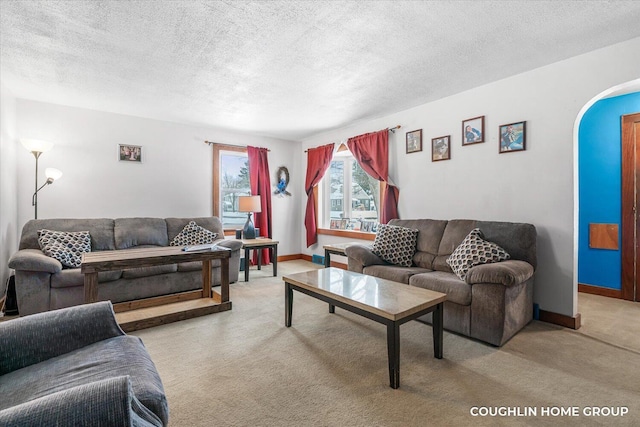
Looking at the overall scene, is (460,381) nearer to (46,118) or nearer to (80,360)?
(80,360)

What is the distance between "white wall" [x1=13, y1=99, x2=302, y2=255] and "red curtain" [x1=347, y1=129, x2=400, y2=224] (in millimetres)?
2171

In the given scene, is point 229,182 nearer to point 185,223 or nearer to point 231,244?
point 185,223

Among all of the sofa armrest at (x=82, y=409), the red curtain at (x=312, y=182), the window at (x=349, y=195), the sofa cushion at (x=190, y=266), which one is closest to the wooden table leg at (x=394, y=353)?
the sofa armrest at (x=82, y=409)

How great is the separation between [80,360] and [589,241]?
5.03 m

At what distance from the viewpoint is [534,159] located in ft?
9.71

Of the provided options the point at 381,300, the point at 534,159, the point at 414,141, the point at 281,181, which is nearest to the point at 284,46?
the point at 381,300

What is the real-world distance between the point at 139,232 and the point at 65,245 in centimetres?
81

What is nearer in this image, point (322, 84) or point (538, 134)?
point (538, 134)

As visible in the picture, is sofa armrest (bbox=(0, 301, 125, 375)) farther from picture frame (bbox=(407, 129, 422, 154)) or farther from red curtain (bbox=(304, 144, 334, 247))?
red curtain (bbox=(304, 144, 334, 247))

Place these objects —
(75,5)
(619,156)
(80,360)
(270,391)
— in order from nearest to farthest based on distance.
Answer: (80,360) < (270,391) < (75,5) < (619,156)

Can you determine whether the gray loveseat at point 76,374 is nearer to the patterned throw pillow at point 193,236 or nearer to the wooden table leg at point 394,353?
the wooden table leg at point 394,353

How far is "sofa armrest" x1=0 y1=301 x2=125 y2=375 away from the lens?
127cm

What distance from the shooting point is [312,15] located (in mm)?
2041

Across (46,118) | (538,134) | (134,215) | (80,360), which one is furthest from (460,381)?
(46,118)
